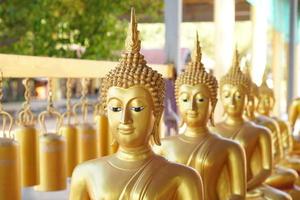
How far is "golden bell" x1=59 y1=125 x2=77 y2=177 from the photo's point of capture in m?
2.10

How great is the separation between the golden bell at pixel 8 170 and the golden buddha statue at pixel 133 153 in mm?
169

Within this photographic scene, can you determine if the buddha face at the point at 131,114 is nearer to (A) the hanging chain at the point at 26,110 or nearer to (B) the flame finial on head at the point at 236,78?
(A) the hanging chain at the point at 26,110

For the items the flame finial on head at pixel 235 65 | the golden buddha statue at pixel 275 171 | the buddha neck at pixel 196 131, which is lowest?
the golden buddha statue at pixel 275 171

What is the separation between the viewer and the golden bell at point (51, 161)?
71.1 inches

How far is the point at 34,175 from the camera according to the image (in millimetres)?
1823

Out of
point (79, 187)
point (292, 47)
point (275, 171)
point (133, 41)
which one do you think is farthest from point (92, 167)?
point (292, 47)

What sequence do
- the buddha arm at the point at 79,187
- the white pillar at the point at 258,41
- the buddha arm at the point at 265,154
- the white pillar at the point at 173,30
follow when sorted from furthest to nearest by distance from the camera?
the white pillar at the point at 258,41 < the white pillar at the point at 173,30 < the buddha arm at the point at 265,154 < the buddha arm at the point at 79,187

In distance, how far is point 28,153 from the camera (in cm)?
183

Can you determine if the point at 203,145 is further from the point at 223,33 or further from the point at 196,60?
the point at 223,33

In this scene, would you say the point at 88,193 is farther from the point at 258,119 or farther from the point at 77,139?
the point at 258,119

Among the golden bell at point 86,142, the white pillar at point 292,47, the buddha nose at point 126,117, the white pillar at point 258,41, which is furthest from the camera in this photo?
the white pillar at point 292,47

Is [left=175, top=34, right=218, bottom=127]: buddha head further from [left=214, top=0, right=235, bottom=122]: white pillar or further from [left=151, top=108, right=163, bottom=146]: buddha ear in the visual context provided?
[left=214, top=0, right=235, bottom=122]: white pillar

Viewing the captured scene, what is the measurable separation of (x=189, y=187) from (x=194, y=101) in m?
0.45

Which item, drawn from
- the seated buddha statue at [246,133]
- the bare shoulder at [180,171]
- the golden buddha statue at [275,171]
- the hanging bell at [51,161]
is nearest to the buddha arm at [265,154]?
the seated buddha statue at [246,133]
